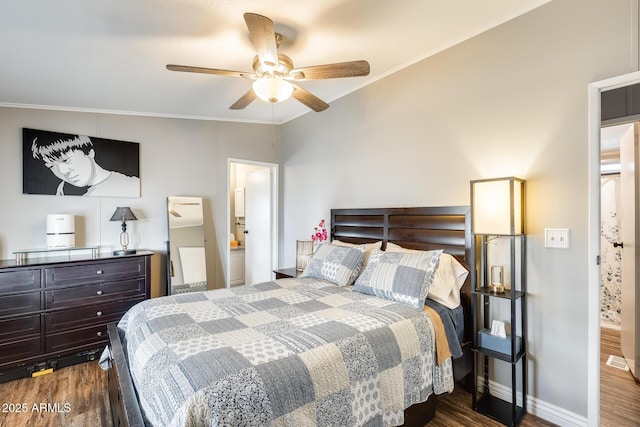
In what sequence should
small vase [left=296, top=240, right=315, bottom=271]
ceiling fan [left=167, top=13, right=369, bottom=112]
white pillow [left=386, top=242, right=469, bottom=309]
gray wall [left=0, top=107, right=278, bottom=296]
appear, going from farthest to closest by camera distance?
small vase [left=296, top=240, right=315, bottom=271]
gray wall [left=0, top=107, right=278, bottom=296]
white pillow [left=386, top=242, right=469, bottom=309]
ceiling fan [left=167, top=13, right=369, bottom=112]

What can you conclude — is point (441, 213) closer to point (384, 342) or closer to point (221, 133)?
point (384, 342)

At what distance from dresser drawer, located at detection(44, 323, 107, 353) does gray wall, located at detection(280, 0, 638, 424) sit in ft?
10.3

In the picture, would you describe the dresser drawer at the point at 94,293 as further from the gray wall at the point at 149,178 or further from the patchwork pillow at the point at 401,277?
the patchwork pillow at the point at 401,277

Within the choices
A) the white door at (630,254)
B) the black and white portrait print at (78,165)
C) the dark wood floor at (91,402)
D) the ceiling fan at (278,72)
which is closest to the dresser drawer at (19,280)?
the dark wood floor at (91,402)

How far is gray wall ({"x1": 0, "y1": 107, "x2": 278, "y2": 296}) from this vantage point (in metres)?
3.07

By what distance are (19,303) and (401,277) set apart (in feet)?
10.5

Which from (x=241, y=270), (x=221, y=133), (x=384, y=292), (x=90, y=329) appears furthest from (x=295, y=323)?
(x=241, y=270)

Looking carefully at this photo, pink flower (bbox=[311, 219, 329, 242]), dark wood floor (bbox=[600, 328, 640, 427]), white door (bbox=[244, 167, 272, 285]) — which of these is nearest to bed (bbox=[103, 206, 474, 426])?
dark wood floor (bbox=[600, 328, 640, 427])

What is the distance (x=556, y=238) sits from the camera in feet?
6.75

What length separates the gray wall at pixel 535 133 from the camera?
195 cm

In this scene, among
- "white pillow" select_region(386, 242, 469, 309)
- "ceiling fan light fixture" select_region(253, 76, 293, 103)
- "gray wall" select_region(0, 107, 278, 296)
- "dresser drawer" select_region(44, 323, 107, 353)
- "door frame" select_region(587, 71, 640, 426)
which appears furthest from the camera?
"gray wall" select_region(0, 107, 278, 296)

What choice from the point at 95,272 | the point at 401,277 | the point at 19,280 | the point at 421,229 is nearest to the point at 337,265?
the point at 401,277

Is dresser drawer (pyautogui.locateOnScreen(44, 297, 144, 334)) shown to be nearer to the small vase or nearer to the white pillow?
the small vase

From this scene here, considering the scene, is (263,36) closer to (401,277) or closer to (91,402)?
(401,277)
